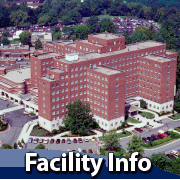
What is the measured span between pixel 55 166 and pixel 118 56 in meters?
76.3

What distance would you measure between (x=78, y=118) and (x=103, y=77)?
45.2ft

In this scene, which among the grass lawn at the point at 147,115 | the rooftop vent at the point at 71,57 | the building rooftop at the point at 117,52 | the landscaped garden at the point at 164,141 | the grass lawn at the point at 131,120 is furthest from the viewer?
the grass lawn at the point at 147,115

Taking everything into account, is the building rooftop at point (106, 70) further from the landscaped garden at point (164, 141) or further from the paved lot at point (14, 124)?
the paved lot at point (14, 124)

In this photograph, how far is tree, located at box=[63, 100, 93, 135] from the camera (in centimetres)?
11244

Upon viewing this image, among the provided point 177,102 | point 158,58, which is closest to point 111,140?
point 177,102

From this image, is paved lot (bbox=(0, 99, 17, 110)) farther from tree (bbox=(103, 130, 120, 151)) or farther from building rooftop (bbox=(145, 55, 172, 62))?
building rooftop (bbox=(145, 55, 172, 62))

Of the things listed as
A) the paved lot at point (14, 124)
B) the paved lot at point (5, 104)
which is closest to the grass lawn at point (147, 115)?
the paved lot at point (14, 124)

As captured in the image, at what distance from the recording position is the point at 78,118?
113m

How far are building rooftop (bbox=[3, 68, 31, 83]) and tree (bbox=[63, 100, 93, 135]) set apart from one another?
110ft

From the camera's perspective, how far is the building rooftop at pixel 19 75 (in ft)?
469

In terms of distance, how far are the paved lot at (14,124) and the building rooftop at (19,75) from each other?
52.3 ft

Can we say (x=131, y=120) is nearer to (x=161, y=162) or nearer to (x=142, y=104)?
(x=142, y=104)

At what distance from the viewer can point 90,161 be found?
194ft

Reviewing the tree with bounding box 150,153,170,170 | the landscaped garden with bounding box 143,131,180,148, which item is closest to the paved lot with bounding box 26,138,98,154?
the landscaped garden with bounding box 143,131,180,148
